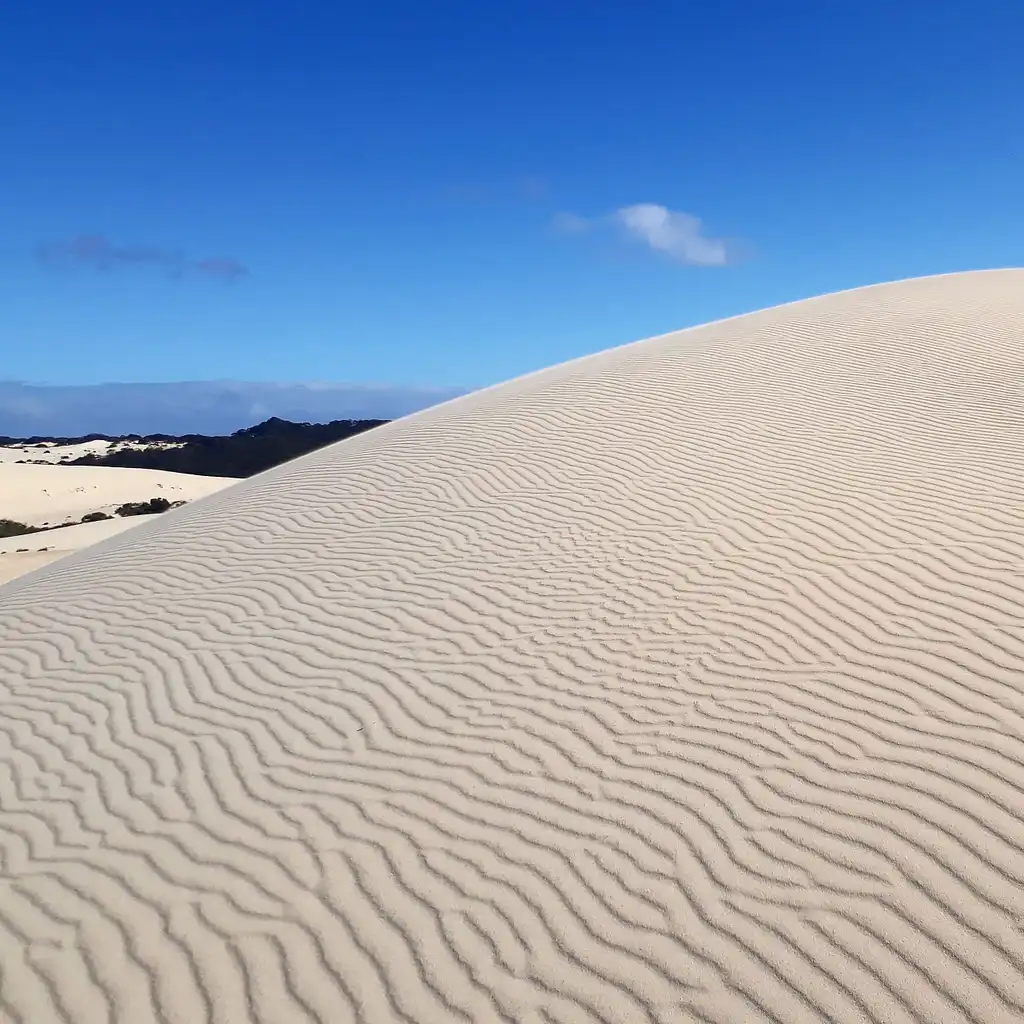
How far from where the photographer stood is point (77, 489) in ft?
116

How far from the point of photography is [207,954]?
3.86 m

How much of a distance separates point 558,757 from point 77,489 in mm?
35013

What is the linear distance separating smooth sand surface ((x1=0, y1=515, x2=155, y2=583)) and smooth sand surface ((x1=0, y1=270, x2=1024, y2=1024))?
879 cm

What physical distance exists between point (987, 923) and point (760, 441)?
326 inches

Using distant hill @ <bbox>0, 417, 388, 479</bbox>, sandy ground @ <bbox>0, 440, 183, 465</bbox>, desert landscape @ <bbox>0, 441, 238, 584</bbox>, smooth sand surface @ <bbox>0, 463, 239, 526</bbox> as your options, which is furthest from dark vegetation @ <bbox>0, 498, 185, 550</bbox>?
sandy ground @ <bbox>0, 440, 183, 465</bbox>

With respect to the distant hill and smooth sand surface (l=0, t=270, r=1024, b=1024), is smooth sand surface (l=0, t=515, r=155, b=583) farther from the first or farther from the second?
the distant hill

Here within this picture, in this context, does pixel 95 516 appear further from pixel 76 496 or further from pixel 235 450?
pixel 235 450

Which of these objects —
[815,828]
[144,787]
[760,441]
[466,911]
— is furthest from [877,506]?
[144,787]

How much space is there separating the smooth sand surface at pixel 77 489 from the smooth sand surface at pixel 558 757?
2398 cm

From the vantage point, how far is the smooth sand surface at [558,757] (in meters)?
3.51

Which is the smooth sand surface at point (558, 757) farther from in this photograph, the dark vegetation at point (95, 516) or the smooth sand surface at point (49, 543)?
the dark vegetation at point (95, 516)

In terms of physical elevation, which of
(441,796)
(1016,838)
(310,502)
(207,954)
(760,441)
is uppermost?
(760,441)

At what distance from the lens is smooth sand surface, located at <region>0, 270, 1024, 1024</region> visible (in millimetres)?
3512

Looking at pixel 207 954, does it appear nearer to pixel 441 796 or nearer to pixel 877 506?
pixel 441 796
